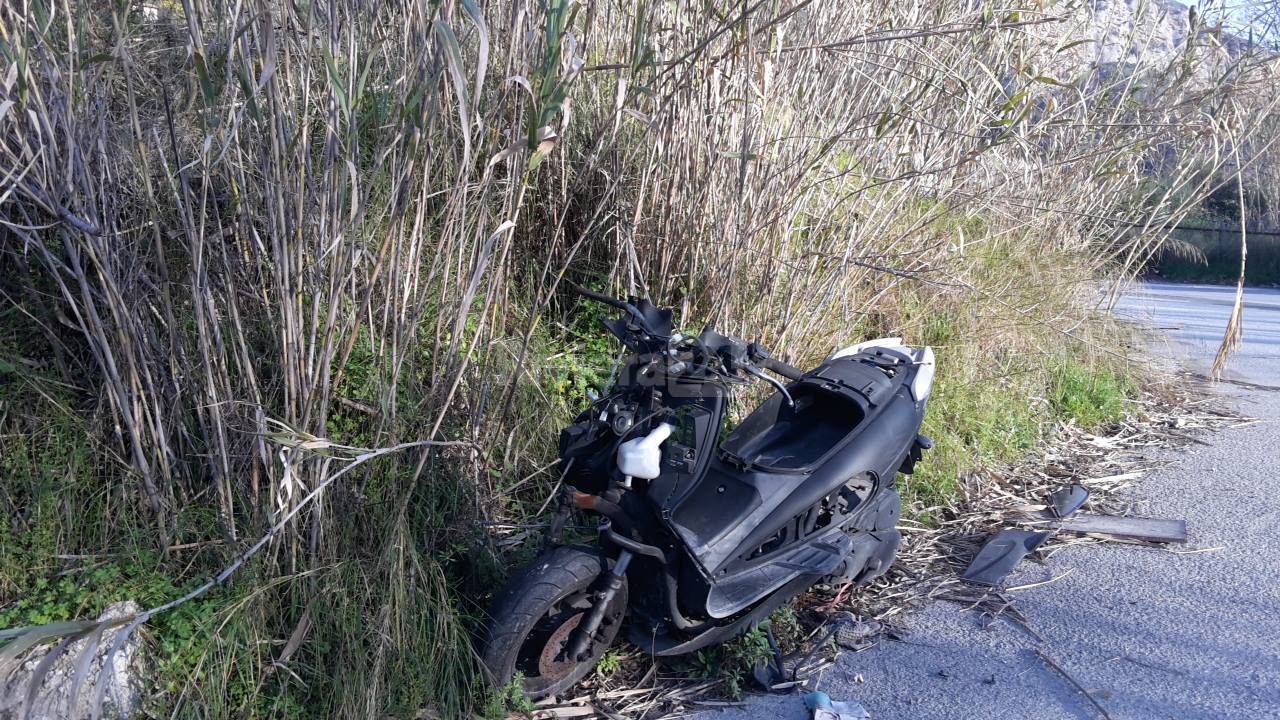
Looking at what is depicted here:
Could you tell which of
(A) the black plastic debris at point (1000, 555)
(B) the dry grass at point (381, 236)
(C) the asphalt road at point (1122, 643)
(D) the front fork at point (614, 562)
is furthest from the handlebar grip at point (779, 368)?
(A) the black plastic debris at point (1000, 555)

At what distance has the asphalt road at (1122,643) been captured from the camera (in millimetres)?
3158

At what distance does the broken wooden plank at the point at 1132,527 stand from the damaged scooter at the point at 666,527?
1.60 meters

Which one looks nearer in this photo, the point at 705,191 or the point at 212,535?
the point at 212,535

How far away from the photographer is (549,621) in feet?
10.5

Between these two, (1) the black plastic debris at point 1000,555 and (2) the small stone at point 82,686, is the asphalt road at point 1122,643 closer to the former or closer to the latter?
(1) the black plastic debris at point 1000,555

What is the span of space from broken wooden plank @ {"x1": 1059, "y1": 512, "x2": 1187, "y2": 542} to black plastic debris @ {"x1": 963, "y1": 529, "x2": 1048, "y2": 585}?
0.96ft

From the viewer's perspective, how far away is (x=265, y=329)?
3.34 m

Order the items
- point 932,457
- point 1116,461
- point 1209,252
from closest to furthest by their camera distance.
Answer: point 932,457, point 1116,461, point 1209,252

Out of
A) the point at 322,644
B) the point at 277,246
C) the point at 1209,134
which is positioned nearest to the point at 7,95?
the point at 277,246

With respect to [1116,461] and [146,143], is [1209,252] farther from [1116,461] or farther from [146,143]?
[146,143]

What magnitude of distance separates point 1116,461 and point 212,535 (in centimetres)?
487

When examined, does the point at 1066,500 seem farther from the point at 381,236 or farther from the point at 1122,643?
the point at 381,236

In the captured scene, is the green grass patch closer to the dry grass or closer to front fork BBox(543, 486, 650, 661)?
the dry grass

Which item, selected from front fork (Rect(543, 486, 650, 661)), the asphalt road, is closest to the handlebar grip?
Answer: front fork (Rect(543, 486, 650, 661))
